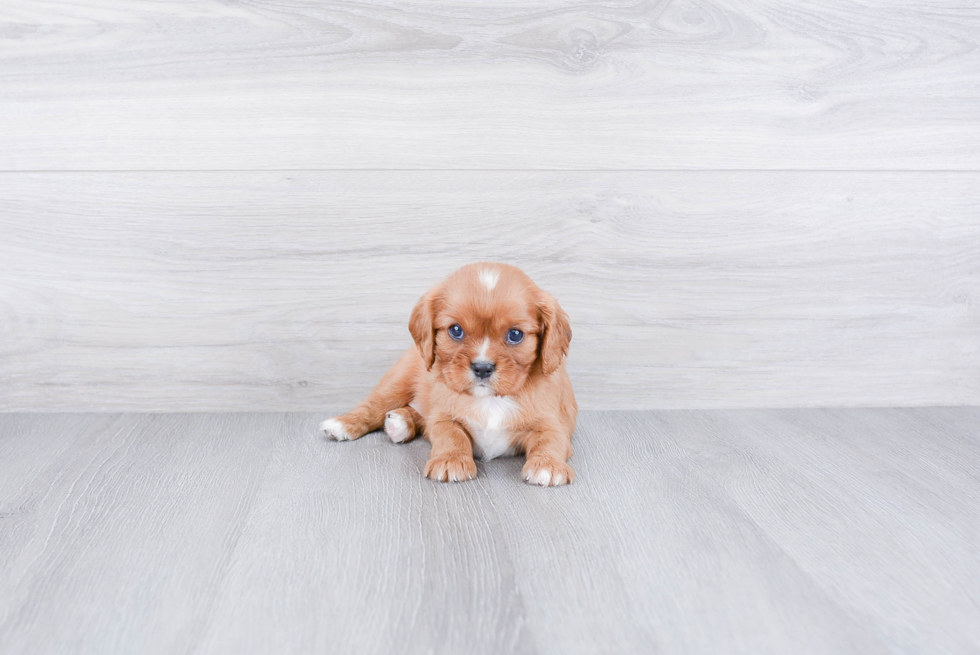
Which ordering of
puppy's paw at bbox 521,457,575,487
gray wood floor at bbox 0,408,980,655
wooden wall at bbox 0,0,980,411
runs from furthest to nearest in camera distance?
wooden wall at bbox 0,0,980,411 < puppy's paw at bbox 521,457,575,487 < gray wood floor at bbox 0,408,980,655

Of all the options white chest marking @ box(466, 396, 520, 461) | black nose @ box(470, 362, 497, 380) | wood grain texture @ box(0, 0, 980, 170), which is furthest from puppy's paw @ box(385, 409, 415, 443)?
wood grain texture @ box(0, 0, 980, 170)

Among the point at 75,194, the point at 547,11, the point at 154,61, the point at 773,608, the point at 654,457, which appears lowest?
the point at 654,457

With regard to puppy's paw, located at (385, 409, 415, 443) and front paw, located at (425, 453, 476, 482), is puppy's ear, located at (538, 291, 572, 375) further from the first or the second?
puppy's paw, located at (385, 409, 415, 443)

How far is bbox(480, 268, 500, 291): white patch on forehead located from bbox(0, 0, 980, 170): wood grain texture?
0.41 m

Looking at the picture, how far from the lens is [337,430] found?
150cm

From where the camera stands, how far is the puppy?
4.21 feet

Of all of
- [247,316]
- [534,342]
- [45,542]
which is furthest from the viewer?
[247,316]

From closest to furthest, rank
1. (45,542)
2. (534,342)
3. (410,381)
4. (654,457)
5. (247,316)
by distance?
1. (45,542)
2. (534,342)
3. (654,457)
4. (410,381)
5. (247,316)

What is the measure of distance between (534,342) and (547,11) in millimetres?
766

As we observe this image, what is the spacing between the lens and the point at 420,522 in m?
1.10

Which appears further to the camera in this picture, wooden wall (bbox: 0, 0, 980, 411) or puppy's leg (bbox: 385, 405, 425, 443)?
wooden wall (bbox: 0, 0, 980, 411)

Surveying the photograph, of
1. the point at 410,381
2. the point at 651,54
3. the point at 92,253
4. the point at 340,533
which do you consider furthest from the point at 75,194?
the point at 651,54

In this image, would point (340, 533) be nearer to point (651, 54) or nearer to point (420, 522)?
point (420, 522)

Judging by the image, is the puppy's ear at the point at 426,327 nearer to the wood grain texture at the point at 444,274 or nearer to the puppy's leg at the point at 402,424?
the puppy's leg at the point at 402,424
